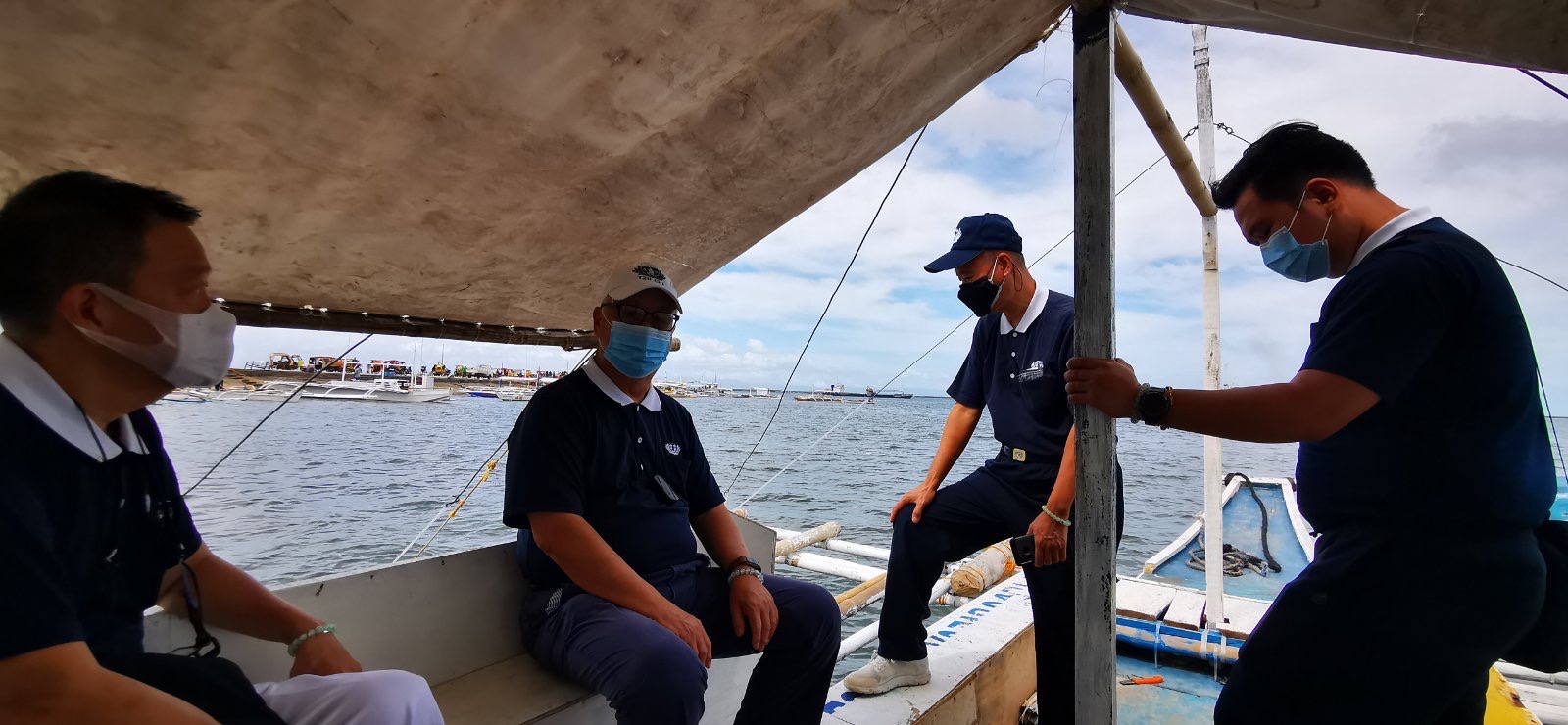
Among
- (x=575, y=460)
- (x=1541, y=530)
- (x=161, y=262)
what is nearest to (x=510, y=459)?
(x=575, y=460)

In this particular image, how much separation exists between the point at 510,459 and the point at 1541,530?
2.35m

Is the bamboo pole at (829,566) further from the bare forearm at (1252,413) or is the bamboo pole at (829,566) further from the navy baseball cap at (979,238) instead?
the bare forearm at (1252,413)

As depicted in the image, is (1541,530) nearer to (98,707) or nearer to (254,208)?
(98,707)

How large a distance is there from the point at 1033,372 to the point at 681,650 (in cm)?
152

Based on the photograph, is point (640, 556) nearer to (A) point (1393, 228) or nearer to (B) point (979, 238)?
(B) point (979, 238)

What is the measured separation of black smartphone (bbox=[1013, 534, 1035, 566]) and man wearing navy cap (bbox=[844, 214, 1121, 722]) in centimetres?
2

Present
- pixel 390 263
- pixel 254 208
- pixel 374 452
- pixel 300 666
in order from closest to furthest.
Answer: pixel 300 666, pixel 254 208, pixel 390 263, pixel 374 452

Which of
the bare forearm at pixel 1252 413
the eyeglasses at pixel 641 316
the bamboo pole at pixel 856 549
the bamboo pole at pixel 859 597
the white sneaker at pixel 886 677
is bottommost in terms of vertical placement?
the bamboo pole at pixel 856 549

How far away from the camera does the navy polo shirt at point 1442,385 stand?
3.67ft

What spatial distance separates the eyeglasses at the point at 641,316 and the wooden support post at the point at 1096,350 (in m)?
1.32

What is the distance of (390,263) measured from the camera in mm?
2148

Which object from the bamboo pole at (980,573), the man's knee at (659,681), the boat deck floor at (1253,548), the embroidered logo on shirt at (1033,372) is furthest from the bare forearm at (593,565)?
the bamboo pole at (980,573)

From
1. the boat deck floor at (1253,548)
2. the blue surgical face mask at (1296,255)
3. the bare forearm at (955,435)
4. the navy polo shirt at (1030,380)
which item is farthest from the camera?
the boat deck floor at (1253,548)

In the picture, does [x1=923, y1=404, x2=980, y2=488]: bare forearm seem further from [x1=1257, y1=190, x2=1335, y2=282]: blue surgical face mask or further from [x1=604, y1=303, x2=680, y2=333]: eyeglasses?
[x1=1257, y1=190, x2=1335, y2=282]: blue surgical face mask
